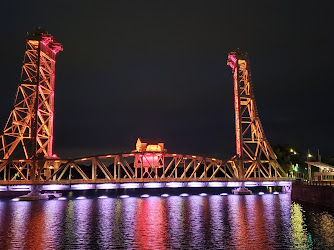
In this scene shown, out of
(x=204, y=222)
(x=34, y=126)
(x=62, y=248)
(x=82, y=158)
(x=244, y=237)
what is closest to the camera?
(x=62, y=248)

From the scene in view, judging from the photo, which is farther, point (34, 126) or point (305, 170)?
point (305, 170)

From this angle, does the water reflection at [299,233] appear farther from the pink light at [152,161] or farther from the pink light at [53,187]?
the pink light at [152,161]

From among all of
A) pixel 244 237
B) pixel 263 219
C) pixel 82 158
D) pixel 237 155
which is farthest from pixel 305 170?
pixel 244 237

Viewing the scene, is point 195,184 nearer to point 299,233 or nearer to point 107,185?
point 107,185

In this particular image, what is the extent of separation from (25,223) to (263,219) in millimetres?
26950

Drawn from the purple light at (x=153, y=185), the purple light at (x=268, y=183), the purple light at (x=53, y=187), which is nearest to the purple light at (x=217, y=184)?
the purple light at (x=268, y=183)

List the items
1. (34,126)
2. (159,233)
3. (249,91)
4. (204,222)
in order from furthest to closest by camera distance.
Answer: (249,91) → (34,126) → (204,222) → (159,233)

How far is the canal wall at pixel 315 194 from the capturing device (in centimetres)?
5038

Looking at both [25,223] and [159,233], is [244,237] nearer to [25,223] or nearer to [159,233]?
[159,233]

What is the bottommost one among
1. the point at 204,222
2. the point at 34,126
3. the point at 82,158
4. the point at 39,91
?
the point at 204,222

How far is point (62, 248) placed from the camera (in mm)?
28734

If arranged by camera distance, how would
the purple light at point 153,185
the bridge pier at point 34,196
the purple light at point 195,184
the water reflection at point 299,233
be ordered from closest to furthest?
the water reflection at point 299,233 → the bridge pier at point 34,196 → the purple light at point 153,185 → the purple light at point 195,184

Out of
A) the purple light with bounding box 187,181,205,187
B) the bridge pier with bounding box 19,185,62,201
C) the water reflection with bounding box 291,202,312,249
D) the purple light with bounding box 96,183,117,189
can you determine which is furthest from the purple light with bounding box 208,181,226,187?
the water reflection with bounding box 291,202,312,249

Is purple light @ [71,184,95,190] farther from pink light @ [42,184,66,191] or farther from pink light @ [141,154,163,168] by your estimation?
pink light @ [141,154,163,168]
